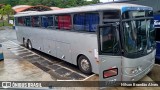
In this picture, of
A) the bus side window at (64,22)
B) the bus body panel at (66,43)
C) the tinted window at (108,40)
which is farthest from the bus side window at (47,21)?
the tinted window at (108,40)

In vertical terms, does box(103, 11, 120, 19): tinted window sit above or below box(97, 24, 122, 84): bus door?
above

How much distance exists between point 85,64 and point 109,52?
230 centimetres

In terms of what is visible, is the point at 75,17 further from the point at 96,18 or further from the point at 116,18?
the point at 116,18

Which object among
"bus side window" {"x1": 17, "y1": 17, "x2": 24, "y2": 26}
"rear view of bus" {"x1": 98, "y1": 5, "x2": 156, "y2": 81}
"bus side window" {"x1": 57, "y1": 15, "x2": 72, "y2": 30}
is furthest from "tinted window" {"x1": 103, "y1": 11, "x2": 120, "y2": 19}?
"bus side window" {"x1": 17, "y1": 17, "x2": 24, "y2": 26}

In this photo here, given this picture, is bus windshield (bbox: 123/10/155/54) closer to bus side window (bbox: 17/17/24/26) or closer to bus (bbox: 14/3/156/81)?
bus (bbox: 14/3/156/81)

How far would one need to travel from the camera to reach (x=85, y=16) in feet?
26.3

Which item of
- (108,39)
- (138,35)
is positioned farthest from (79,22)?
(138,35)

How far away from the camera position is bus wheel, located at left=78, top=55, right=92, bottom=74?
8.16 metres

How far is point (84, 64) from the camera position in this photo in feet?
27.7

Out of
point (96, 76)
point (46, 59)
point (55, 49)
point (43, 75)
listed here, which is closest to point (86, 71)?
point (96, 76)

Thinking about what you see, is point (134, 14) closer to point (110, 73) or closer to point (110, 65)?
point (110, 65)

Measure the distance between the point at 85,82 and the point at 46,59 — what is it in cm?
478

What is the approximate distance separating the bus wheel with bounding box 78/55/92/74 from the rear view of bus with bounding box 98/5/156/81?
1.93 metres

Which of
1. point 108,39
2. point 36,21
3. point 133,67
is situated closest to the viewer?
point 108,39
